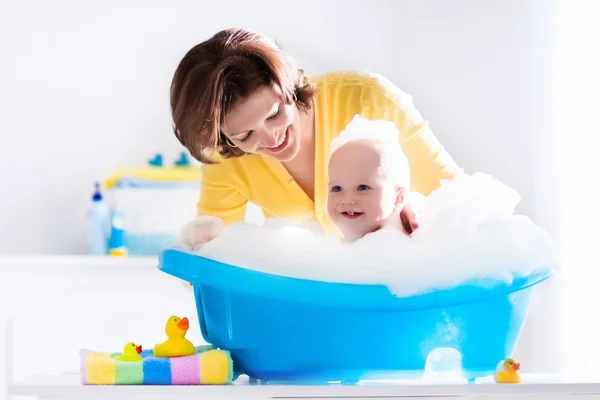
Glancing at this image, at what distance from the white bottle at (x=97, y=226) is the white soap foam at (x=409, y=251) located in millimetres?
1488

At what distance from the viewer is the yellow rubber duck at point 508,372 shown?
1084mm

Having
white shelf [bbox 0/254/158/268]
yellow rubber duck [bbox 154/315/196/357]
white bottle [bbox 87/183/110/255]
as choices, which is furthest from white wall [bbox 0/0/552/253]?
yellow rubber duck [bbox 154/315/196/357]

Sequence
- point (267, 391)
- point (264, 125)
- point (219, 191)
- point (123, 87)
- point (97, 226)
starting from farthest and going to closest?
point (123, 87) < point (97, 226) < point (219, 191) < point (264, 125) < point (267, 391)

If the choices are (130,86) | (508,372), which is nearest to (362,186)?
(508,372)

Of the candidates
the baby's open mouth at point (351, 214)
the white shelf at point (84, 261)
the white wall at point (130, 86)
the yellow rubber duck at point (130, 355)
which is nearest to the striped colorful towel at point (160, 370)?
the yellow rubber duck at point (130, 355)

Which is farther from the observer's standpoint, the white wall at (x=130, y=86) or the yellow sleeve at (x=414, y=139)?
the white wall at (x=130, y=86)

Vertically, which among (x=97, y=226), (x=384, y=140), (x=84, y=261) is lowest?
(x=384, y=140)

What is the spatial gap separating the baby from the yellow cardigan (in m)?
0.11

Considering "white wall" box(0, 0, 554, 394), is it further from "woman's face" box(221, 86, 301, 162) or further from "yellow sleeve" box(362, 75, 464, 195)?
"woman's face" box(221, 86, 301, 162)

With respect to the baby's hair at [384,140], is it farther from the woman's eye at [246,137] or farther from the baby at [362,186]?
the woman's eye at [246,137]

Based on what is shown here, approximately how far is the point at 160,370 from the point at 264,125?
42cm

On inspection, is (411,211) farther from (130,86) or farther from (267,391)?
(130,86)

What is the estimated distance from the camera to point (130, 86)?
270 centimetres

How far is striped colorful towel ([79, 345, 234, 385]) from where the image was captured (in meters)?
1.03
